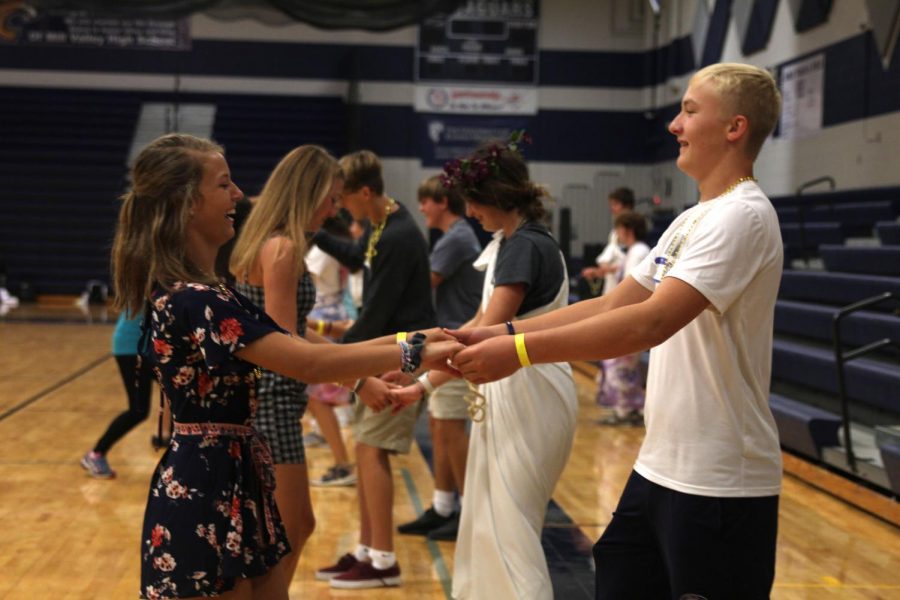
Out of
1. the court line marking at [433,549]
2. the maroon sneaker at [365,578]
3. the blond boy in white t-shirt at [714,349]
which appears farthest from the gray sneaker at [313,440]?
the blond boy in white t-shirt at [714,349]

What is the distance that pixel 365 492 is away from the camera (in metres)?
4.30

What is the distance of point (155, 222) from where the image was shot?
2229 mm

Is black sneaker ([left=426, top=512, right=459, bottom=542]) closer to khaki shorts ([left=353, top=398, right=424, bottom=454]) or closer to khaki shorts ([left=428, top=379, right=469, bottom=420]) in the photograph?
khaki shorts ([left=428, top=379, right=469, bottom=420])

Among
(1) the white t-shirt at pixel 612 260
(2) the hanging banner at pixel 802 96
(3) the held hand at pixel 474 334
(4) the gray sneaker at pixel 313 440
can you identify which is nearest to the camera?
(3) the held hand at pixel 474 334

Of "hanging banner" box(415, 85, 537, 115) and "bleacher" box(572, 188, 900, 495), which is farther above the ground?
"hanging banner" box(415, 85, 537, 115)

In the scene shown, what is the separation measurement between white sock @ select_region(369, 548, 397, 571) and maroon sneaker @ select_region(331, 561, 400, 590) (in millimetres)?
14

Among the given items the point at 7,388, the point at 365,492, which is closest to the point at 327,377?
the point at 365,492

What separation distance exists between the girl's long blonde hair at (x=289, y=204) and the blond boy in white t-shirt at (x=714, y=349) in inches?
50.3

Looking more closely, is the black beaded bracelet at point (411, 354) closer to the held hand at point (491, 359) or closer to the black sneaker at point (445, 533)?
the held hand at point (491, 359)

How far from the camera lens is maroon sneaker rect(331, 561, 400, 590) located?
421cm

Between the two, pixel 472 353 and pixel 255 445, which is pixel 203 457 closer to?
pixel 255 445

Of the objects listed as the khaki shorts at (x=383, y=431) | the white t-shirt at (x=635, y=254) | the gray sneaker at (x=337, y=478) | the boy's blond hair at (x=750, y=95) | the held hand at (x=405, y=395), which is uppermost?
the boy's blond hair at (x=750, y=95)

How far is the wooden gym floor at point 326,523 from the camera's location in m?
4.30

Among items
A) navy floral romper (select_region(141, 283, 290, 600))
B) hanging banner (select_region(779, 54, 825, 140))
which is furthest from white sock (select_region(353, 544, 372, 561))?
hanging banner (select_region(779, 54, 825, 140))
